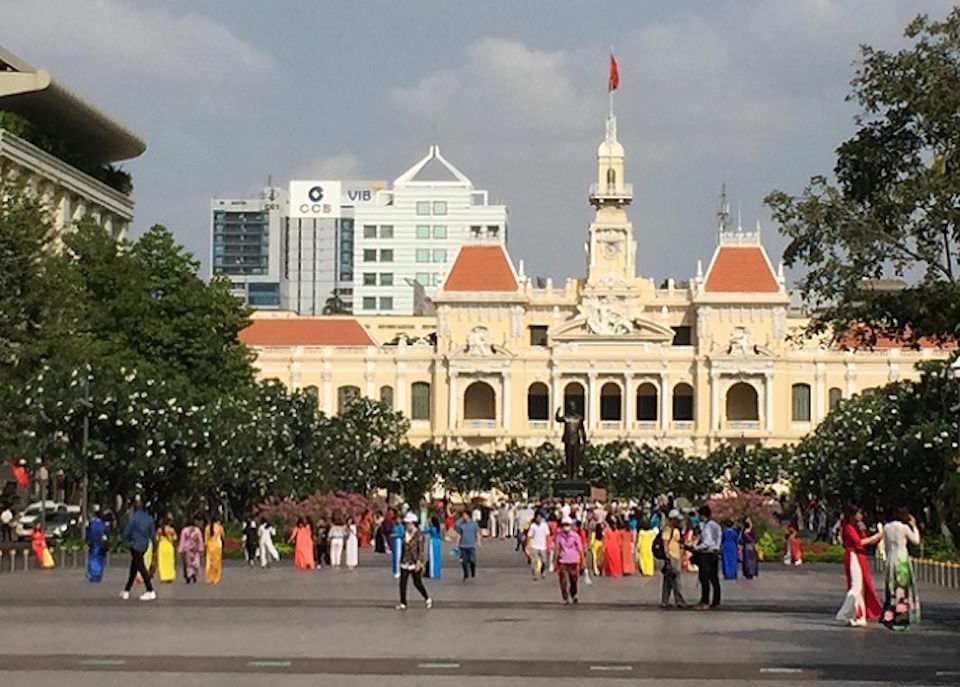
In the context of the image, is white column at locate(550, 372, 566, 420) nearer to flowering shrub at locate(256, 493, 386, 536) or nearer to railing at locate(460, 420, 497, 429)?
railing at locate(460, 420, 497, 429)

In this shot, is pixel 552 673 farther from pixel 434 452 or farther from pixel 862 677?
pixel 434 452

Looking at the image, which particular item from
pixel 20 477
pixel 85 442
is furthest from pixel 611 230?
pixel 85 442

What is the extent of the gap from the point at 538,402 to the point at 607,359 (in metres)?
5.79

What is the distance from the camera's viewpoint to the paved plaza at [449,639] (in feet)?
59.8

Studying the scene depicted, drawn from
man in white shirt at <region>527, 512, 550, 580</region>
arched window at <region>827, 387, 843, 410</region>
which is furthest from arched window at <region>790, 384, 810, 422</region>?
man in white shirt at <region>527, 512, 550, 580</region>

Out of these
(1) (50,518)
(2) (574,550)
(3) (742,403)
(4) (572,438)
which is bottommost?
(2) (574,550)

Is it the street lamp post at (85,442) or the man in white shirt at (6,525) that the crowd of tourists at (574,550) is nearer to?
the man in white shirt at (6,525)

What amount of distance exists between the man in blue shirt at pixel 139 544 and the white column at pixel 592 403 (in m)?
92.5

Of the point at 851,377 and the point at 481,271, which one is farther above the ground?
the point at 481,271

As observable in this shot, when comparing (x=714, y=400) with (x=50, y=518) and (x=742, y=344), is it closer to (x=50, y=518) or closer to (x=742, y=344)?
(x=742, y=344)

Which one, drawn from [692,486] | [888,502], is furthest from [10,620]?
[692,486]

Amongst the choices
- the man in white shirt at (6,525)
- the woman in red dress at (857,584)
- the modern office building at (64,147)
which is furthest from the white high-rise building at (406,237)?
the woman in red dress at (857,584)

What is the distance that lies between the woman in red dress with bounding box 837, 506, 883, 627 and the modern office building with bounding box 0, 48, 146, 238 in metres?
34.1

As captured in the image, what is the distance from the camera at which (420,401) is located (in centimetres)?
12569
